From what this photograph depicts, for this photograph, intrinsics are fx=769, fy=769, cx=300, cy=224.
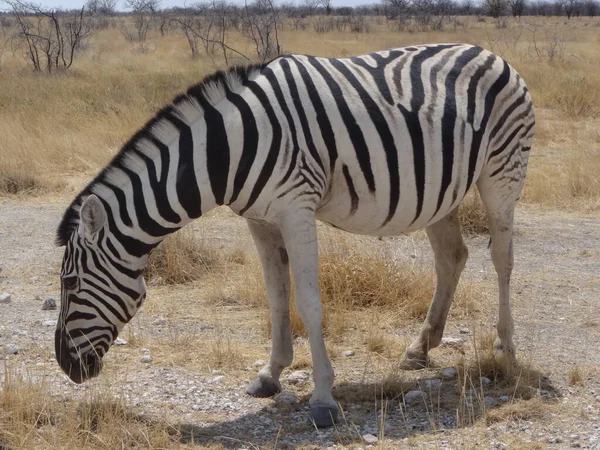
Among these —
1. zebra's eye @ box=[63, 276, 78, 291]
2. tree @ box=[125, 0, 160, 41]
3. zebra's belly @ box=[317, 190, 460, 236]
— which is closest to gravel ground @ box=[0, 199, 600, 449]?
zebra's eye @ box=[63, 276, 78, 291]

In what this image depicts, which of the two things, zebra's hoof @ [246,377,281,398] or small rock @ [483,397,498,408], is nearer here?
small rock @ [483,397,498,408]

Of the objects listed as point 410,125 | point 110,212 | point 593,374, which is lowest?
point 593,374

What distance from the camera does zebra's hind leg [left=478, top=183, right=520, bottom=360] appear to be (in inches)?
189

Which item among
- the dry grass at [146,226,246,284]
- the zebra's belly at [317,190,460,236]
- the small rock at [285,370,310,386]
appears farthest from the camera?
the dry grass at [146,226,246,284]

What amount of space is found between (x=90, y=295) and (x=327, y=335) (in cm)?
201

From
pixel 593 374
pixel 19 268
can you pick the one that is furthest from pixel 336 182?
pixel 19 268

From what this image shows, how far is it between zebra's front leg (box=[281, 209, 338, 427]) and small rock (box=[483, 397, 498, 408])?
869 mm

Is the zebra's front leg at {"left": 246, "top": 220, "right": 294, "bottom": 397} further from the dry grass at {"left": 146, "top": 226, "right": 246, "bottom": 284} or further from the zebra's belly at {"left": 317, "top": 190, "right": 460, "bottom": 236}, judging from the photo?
the dry grass at {"left": 146, "top": 226, "right": 246, "bottom": 284}

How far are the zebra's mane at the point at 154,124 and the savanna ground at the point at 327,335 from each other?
0.86m

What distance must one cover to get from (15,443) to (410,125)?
254cm

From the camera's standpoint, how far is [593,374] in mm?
4586

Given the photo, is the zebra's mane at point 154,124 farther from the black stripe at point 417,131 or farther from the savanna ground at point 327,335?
the black stripe at point 417,131

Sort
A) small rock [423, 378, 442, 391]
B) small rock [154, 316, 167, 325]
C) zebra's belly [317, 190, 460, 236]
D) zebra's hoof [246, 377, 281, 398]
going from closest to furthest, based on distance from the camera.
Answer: zebra's belly [317, 190, 460, 236], zebra's hoof [246, 377, 281, 398], small rock [423, 378, 442, 391], small rock [154, 316, 167, 325]

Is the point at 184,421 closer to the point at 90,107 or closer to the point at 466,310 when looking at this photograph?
the point at 466,310
